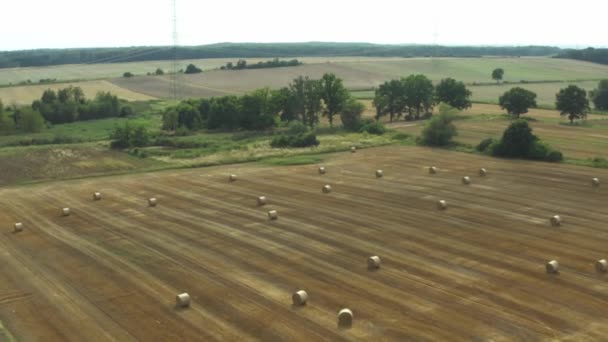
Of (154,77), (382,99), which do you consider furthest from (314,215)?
(154,77)

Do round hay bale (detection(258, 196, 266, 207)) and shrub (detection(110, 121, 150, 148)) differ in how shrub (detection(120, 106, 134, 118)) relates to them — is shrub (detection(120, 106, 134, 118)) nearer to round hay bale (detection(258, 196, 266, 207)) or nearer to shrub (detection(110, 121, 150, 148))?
shrub (detection(110, 121, 150, 148))

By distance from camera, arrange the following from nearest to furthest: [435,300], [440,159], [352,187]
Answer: [435,300], [352,187], [440,159]

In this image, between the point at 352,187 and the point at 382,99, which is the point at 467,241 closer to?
the point at 352,187

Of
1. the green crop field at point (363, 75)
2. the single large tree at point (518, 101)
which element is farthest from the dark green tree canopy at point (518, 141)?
the green crop field at point (363, 75)

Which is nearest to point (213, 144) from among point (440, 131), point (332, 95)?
point (332, 95)

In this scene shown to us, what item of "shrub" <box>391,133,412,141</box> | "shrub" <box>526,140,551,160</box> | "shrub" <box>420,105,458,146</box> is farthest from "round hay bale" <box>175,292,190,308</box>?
"shrub" <box>391,133,412,141</box>

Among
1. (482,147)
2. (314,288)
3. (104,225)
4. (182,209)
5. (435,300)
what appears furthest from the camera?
(482,147)
